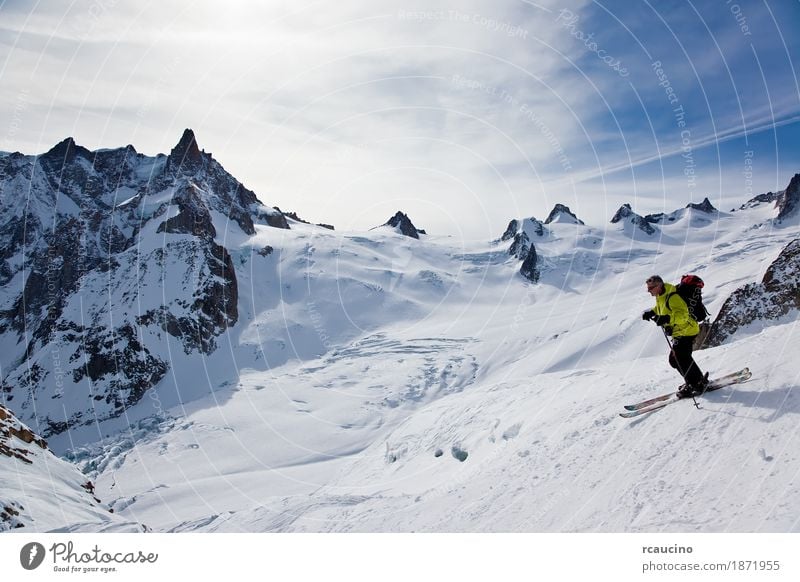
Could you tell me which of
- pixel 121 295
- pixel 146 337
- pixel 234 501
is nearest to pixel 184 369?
pixel 146 337

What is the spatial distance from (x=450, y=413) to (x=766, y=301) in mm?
16766

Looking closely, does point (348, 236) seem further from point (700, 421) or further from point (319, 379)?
point (700, 421)

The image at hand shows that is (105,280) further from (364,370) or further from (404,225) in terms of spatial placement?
(404,225)

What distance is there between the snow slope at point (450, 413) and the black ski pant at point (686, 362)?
0.47 metres

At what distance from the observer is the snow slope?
309 inches

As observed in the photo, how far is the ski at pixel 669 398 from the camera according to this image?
9.09m

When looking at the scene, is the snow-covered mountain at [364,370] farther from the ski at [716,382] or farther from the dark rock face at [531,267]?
the dark rock face at [531,267]

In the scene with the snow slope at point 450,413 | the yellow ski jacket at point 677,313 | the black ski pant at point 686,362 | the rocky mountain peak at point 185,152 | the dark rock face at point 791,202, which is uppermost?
the rocky mountain peak at point 185,152

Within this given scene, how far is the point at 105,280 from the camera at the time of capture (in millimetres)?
101812

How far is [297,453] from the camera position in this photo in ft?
170
